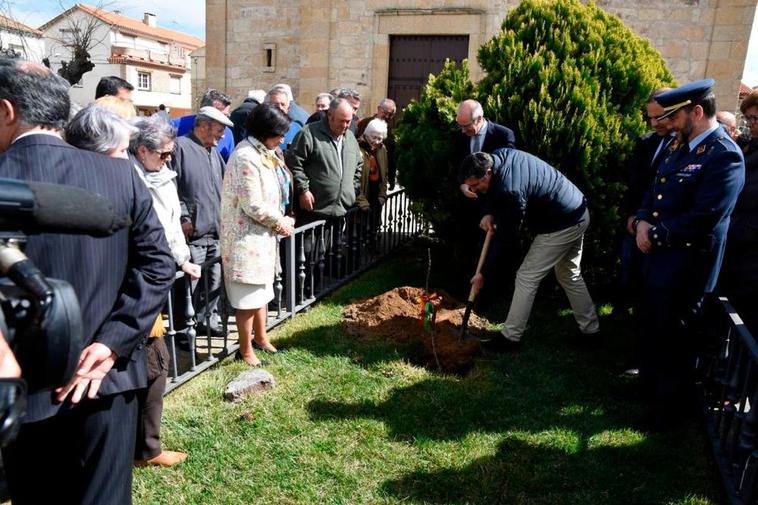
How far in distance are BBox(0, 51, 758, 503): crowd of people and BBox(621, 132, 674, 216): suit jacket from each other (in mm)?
16

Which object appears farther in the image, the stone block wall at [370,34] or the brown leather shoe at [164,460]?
the stone block wall at [370,34]

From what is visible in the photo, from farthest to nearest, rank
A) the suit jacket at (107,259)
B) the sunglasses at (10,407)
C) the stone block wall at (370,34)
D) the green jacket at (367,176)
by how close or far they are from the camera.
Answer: the stone block wall at (370,34) < the green jacket at (367,176) < the suit jacket at (107,259) < the sunglasses at (10,407)

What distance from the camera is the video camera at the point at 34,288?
0.96m

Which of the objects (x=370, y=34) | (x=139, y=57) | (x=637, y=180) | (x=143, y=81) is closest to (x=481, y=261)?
(x=637, y=180)

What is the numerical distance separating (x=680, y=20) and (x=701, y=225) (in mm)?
10321

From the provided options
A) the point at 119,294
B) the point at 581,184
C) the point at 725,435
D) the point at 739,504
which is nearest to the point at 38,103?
the point at 119,294

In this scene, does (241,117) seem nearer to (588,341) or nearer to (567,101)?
(567,101)

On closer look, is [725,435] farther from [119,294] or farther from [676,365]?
[119,294]

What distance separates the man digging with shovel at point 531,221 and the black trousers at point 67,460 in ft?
10.3

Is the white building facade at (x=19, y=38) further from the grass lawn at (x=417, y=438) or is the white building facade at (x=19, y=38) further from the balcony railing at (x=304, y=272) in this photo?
the grass lawn at (x=417, y=438)

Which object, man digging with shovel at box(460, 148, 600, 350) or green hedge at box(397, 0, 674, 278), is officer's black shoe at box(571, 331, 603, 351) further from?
green hedge at box(397, 0, 674, 278)

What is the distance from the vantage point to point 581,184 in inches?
215

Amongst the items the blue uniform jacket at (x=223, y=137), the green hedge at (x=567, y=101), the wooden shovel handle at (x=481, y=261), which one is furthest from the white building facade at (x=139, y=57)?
the wooden shovel handle at (x=481, y=261)

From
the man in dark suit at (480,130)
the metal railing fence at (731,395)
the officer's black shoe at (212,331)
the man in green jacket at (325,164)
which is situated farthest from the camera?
the man in green jacket at (325,164)
